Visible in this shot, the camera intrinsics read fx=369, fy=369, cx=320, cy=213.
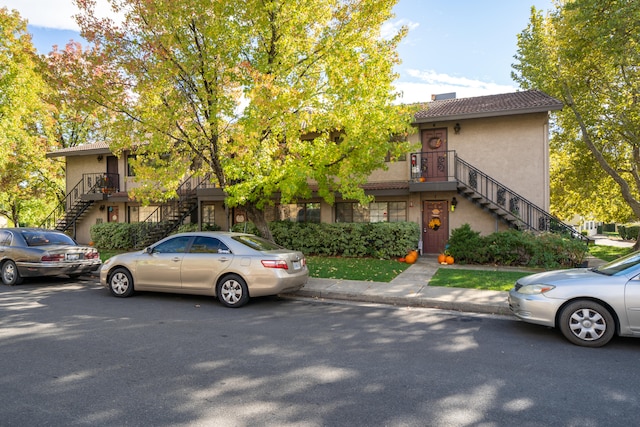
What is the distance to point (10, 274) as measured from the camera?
9.54 metres

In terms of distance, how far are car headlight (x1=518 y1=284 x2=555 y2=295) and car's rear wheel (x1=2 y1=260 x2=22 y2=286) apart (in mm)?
11481

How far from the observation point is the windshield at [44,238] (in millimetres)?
9789

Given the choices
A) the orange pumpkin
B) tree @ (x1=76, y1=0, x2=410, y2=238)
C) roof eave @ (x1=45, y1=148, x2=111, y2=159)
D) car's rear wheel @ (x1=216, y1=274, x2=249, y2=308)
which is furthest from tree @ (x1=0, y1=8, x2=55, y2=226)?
the orange pumpkin

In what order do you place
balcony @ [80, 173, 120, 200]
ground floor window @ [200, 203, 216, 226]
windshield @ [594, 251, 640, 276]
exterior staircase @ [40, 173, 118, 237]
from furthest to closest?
exterior staircase @ [40, 173, 118, 237]
balcony @ [80, 173, 120, 200]
ground floor window @ [200, 203, 216, 226]
windshield @ [594, 251, 640, 276]

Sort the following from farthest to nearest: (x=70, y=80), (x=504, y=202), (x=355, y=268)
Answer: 1. (x=504, y=202)
2. (x=355, y=268)
3. (x=70, y=80)

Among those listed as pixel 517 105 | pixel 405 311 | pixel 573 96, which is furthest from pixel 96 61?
pixel 573 96

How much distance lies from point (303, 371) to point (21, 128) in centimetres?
2345

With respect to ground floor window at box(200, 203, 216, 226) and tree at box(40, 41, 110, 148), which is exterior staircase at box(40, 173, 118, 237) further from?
tree at box(40, 41, 110, 148)

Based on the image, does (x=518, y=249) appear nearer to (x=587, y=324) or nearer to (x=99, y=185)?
(x=587, y=324)

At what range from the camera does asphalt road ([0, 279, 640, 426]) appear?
3.22 m

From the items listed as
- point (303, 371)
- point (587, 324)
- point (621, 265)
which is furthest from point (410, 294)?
point (303, 371)

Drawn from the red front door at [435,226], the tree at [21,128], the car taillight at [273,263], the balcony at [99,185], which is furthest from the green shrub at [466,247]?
the balcony at [99,185]

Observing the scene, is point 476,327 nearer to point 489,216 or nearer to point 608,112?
point 489,216

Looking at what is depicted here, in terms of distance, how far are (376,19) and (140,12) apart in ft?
22.2
